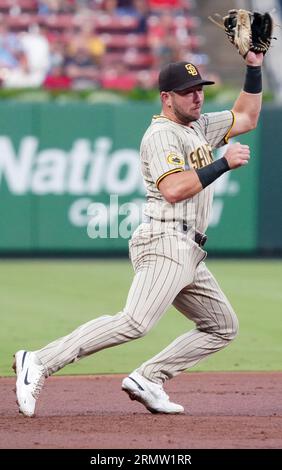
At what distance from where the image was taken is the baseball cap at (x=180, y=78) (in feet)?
19.2

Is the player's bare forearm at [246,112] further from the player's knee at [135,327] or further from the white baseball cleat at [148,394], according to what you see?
the white baseball cleat at [148,394]

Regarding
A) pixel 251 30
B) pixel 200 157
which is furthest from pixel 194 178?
pixel 251 30

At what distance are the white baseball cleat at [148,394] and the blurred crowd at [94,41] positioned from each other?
1133 cm

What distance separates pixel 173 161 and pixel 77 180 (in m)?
9.04

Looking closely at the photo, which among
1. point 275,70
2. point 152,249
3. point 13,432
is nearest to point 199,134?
point 152,249

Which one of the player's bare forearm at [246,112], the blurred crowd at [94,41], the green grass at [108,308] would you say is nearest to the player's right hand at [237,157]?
the player's bare forearm at [246,112]

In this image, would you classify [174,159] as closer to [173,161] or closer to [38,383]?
[173,161]

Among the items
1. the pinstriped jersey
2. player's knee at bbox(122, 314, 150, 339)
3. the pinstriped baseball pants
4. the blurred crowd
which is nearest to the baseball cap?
the pinstriped jersey

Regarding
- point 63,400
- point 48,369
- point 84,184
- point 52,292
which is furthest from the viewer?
point 84,184

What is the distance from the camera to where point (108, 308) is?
10.4m

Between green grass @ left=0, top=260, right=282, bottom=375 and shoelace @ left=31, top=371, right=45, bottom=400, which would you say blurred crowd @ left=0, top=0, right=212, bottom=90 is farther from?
shoelace @ left=31, top=371, right=45, bottom=400
